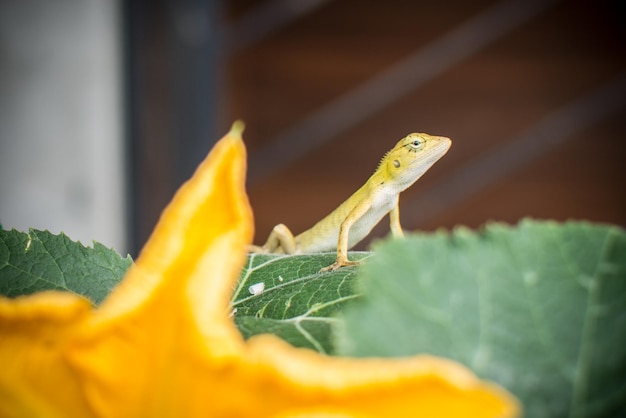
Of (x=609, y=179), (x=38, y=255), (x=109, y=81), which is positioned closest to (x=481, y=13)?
(x=609, y=179)

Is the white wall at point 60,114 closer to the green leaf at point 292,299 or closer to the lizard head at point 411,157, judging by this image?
the lizard head at point 411,157

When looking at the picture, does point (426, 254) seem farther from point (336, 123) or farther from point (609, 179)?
point (609, 179)

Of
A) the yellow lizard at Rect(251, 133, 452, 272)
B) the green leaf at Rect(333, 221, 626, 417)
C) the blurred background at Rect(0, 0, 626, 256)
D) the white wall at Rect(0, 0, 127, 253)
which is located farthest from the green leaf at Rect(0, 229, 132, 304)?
the blurred background at Rect(0, 0, 626, 256)

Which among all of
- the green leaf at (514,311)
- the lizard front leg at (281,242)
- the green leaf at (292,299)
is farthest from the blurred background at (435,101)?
the green leaf at (514,311)

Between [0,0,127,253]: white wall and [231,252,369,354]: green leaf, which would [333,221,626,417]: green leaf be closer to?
[231,252,369,354]: green leaf

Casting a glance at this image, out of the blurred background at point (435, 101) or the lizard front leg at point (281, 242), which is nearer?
the lizard front leg at point (281, 242)

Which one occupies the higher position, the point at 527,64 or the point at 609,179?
the point at 527,64

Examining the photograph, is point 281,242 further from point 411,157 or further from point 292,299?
point 292,299
